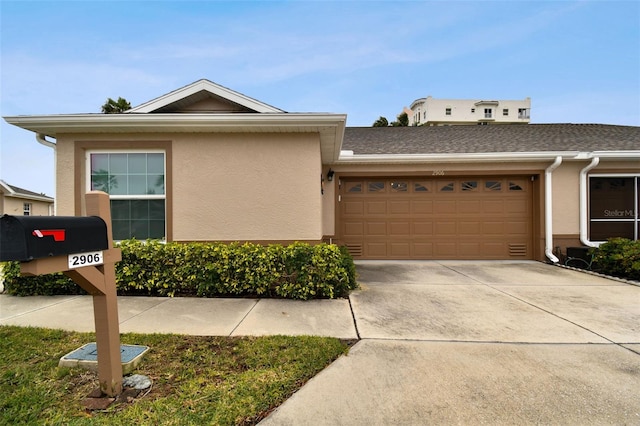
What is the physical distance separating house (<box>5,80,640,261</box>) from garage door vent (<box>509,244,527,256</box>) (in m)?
0.03

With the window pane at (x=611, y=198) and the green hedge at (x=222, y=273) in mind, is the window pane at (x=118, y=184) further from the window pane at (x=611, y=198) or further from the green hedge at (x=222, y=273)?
the window pane at (x=611, y=198)

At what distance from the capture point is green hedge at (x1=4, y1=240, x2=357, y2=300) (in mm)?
4672

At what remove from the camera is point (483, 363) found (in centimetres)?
273

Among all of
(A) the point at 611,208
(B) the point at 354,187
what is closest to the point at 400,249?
(B) the point at 354,187

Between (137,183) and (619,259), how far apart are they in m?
10.5

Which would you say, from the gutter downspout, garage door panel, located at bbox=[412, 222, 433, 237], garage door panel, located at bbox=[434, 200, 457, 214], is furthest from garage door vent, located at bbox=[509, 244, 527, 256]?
garage door panel, located at bbox=[412, 222, 433, 237]

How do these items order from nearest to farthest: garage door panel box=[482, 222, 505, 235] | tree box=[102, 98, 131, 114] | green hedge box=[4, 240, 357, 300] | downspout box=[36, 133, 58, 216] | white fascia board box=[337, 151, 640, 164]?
1. green hedge box=[4, 240, 357, 300]
2. downspout box=[36, 133, 58, 216]
3. white fascia board box=[337, 151, 640, 164]
4. garage door panel box=[482, 222, 505, 235]
5. tree box=[102, 98, 131, 114]

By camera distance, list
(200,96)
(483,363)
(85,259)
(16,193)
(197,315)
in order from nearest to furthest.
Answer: (85,259) < (483,363) < (197,315) < (200,96) < (16,193)

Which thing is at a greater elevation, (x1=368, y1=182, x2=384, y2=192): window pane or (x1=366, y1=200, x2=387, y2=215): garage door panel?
(x1=368, y1=182, x2=384, y2=192): window pane

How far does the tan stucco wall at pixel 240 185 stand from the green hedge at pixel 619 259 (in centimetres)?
669

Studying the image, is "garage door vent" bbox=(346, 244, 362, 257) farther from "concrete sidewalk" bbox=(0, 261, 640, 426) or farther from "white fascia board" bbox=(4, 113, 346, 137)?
"white fascia board" bbox=(4, 113, 346, 137)

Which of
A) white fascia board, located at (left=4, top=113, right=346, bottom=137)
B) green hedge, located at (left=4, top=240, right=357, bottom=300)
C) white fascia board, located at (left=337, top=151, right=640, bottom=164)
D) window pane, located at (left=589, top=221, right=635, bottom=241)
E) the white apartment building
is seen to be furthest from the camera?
the white apartment building

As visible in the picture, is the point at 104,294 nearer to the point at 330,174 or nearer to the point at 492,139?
the point at 330,174

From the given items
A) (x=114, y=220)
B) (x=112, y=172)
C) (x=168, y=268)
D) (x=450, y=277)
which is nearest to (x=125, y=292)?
(x=168, y=268)
